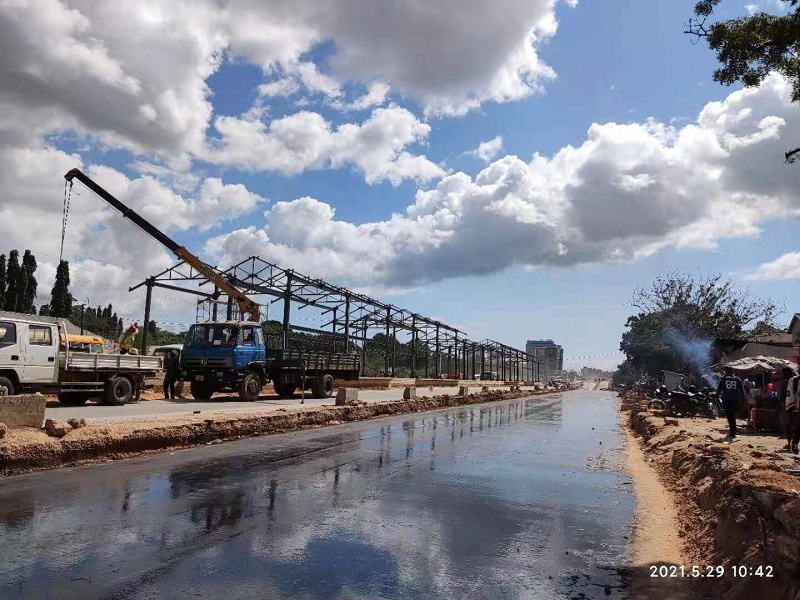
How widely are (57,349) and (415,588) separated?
14985mm

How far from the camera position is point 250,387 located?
22625 mm

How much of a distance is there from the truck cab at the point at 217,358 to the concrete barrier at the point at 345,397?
4106 millimetres

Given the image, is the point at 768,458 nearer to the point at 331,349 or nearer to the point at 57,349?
the point at 57,349

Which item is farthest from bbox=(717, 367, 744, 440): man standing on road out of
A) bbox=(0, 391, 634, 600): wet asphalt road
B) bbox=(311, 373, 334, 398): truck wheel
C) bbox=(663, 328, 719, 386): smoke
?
bbox=(663, 328, 719, 386): smoke

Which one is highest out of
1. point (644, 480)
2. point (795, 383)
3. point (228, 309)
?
point (228, 309)

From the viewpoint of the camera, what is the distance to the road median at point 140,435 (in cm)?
925

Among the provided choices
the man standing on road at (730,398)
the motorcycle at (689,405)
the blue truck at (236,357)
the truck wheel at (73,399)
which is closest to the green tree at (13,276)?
the blue truck at (236,357)

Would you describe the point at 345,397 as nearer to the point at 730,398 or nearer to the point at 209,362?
the point at 209,362

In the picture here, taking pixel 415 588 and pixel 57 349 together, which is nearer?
pixel 415 588

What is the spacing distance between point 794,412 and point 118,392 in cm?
1778

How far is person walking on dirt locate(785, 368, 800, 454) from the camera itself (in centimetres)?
1096

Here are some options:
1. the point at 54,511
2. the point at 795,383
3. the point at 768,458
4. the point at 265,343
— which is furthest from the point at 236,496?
the point at 265,343

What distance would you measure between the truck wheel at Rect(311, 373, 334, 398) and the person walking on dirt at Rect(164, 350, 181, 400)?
6200 mm

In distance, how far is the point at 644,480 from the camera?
10219 millimetres
